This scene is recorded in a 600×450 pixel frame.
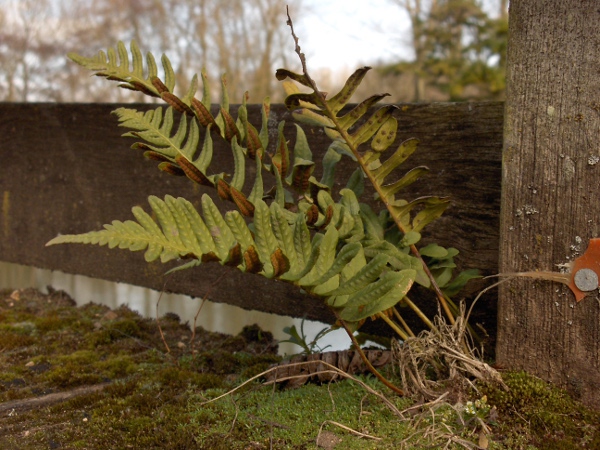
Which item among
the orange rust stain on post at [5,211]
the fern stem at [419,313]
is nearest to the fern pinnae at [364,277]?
the fern stem at [419,313]

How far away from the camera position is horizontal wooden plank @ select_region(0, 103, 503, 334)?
1.74 metres

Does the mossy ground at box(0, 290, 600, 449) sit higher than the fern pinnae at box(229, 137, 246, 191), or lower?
lower

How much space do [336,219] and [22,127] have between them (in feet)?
8.09

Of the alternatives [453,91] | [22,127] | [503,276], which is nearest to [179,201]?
[503,276]

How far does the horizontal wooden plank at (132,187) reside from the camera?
1740 millimetres

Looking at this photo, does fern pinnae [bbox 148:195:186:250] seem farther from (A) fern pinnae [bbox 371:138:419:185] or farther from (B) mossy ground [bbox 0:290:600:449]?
(A) fern pinnae [bbox 371:138:419:185]

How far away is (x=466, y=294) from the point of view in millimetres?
1771

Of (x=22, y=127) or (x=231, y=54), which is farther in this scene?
(x=231, y=54)

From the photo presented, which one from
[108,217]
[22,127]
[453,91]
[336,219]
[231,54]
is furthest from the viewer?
[231,54]

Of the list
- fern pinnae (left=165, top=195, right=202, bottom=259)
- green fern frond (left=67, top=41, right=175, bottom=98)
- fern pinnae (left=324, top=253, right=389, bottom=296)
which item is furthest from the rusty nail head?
green fern frond (left=67, top=41, right=175, bottom=98)

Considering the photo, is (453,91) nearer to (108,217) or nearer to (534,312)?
(108,217)

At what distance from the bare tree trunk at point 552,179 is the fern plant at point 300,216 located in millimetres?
180

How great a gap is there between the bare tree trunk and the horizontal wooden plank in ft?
1.30

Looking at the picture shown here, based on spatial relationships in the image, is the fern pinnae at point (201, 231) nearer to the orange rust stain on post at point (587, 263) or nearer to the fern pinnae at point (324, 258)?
the fern pinnae at point (324, 258)
